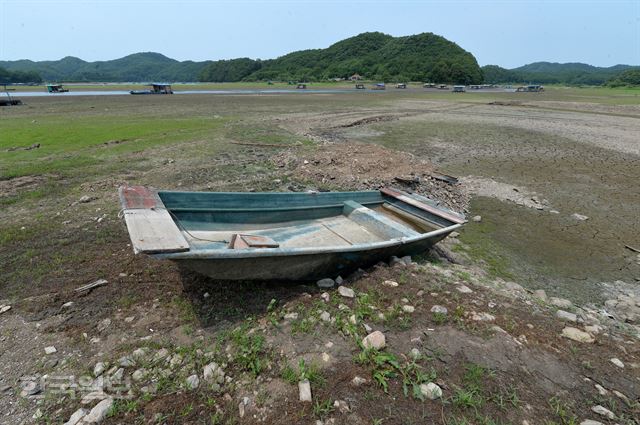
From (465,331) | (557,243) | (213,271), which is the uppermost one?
(213,271)

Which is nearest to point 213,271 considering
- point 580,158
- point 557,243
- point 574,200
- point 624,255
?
point 557,243

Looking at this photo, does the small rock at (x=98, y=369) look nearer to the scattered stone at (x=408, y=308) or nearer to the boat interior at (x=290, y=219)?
the boat interior at (x=290, y=219)

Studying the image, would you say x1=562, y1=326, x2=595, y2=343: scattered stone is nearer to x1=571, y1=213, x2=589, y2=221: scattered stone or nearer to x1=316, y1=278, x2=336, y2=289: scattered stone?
x1=316, y1=278, x2=336, y2=289: scattered stone

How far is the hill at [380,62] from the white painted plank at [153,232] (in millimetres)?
112380

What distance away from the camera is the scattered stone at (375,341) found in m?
3.68

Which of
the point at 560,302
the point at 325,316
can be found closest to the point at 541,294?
the point at 560,302

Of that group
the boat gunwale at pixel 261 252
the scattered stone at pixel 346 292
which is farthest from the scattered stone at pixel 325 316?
the boat gunwale at pixel 261 252

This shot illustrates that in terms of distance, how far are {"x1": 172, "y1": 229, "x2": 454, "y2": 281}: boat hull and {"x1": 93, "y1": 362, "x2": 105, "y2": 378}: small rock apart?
4.03ft

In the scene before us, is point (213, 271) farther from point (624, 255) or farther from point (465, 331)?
point (624, 255)

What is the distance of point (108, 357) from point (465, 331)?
13.1 feet

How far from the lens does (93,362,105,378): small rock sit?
3341 mm

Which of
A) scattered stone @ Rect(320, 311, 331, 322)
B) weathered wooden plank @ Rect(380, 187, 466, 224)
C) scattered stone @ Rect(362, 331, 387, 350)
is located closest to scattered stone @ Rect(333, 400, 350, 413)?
scattered stone @ Rect(362, 331, 387, 350)

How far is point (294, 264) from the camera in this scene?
14.7 ft

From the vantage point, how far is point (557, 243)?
7492 millimetres
